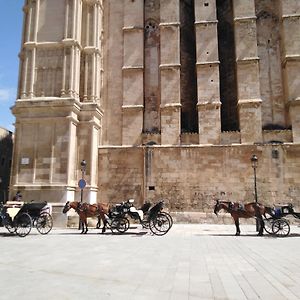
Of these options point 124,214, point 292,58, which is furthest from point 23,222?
point 292,58

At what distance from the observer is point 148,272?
5.25 m

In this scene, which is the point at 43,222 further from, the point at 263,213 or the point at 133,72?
the point at 133,72

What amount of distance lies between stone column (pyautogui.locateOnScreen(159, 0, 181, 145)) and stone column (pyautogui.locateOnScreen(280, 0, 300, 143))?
6299 mm

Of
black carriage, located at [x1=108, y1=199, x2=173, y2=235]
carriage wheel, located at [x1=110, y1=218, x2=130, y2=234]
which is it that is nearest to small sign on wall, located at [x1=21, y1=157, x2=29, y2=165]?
black carriage, located at [x1=108, y1=199, x2=173, y2=235]

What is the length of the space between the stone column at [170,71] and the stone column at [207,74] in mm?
1268

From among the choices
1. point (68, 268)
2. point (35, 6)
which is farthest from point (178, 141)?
point (68, 268)

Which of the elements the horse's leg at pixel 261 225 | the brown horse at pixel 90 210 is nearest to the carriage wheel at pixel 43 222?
the brown horse at pixel 90 210

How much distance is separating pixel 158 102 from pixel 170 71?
6.60 feet

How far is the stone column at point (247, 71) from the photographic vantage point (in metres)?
19.7

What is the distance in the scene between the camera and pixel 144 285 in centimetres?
441

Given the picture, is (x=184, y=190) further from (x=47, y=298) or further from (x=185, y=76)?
(x=47, y=298)

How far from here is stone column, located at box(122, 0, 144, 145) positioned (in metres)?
20.5

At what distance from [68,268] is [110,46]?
60.3 feet

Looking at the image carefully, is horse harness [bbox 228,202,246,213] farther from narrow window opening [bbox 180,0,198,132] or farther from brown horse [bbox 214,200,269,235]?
narrow window opening [bbox 180,0,198,132]
